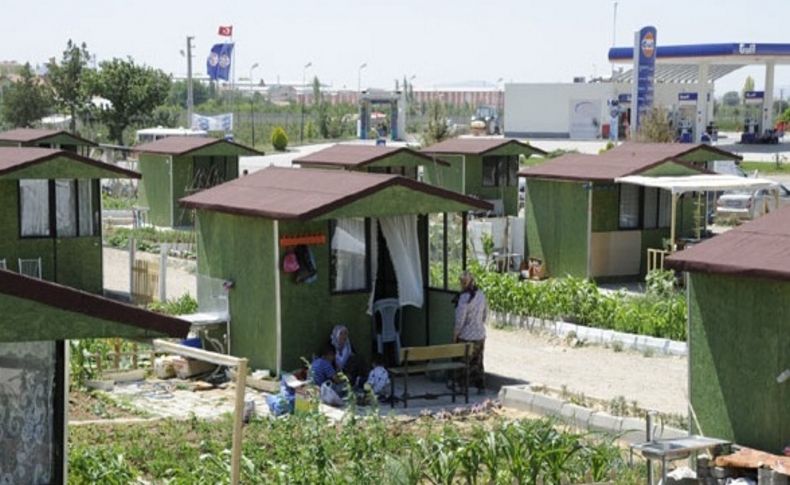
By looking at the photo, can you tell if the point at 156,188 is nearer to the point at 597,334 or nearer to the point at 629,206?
the point at 629,206

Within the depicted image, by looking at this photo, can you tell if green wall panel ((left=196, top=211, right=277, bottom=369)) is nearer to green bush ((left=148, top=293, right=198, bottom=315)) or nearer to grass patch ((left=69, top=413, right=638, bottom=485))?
green bush ((left=148, top=293, right=198, bottom=315))

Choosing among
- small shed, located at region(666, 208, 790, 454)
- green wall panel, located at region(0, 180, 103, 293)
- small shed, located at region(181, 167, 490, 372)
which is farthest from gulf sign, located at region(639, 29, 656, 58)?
small shed, located at region(666, 208, 790, 454)

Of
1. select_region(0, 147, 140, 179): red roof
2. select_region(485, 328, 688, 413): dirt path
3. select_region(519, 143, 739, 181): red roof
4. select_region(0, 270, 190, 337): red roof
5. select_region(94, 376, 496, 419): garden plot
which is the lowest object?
select_region(485, 328, 688, 413): dirt path

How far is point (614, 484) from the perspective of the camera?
10984mm

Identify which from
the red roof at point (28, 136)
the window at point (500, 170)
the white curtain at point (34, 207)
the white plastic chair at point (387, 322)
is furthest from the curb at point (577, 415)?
the red roof at point (28, 136)

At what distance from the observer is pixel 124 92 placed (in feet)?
199

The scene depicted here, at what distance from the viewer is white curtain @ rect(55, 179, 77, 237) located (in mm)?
22438

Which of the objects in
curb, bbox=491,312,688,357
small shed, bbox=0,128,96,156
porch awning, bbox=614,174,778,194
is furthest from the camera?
small shed, bbox=0,128,96,156

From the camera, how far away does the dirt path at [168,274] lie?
2463 centimetres

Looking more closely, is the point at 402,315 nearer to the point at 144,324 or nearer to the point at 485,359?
the point at 485,359

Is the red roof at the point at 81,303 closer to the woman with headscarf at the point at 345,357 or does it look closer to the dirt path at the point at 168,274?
the woman with headscarf at the point at 345,357

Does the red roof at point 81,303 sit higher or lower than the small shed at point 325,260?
higher

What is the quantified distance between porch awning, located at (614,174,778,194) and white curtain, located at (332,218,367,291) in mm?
8279

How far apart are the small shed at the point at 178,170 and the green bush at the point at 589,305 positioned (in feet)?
45.6
